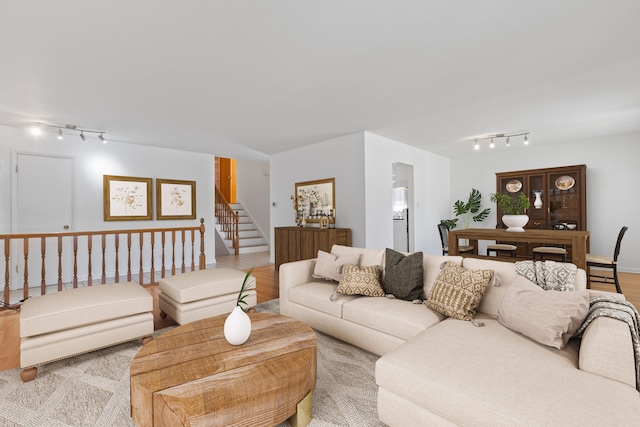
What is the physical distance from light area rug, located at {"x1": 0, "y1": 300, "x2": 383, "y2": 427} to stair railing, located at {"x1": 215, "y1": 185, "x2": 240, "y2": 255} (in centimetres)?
564

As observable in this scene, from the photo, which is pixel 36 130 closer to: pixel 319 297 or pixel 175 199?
pixel 175 199

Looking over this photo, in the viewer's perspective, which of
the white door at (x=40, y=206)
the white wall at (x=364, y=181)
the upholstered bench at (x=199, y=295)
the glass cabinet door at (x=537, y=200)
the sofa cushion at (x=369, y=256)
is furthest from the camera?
the glass cabinet door at (x=537, y=200)

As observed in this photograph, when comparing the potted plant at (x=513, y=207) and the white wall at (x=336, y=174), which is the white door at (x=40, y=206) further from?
the potted plant at (x=513, y=207)

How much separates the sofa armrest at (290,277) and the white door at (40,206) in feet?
14.3

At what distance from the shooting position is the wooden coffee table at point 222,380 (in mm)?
1306

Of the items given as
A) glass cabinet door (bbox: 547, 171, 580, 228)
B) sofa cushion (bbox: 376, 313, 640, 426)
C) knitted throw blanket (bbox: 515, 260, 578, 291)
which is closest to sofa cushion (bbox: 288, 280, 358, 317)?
sofa cushion (bbox: 376, 313, 640, 426)

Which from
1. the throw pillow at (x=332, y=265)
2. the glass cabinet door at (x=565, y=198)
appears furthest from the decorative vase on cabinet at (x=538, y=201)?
the throw pillow at (x=332, y=265)

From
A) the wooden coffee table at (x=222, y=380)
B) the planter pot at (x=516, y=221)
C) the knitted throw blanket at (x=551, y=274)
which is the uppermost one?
the planter pot at (x=516, y=221)

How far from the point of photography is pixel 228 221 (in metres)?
8.66

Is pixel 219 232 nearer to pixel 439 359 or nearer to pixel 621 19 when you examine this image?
pixel 439 359

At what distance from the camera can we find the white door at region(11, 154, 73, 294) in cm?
471

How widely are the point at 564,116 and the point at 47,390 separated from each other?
6.33 metres

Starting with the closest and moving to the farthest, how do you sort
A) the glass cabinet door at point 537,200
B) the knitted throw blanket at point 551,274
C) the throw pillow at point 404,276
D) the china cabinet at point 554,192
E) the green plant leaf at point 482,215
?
1. the knitted throw blanket at point 551,274
2. the throw pillow at point 404,276
3. the china cabinet at point 554,192
4. the glass cabinet door at point 537,200
5. the green plant leaf at point 482,215

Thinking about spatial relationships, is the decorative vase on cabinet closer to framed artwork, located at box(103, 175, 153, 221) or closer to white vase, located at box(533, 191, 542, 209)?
white vase, located at box(533, 191, 542, 209)
